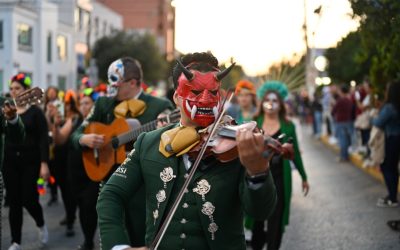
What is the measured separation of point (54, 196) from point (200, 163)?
8.88 meters

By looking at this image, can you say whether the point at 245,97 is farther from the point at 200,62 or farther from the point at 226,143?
the point at 226,143

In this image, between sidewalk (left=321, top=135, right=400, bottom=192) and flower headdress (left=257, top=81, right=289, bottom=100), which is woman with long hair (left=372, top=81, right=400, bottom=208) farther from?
flower headdress (left=257, top=81, right=289, bottom=100)

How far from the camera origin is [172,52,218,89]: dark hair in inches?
143

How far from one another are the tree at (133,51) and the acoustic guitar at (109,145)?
4860cm

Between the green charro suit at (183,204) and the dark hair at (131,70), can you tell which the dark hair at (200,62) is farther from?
the dark hair at (131,70)

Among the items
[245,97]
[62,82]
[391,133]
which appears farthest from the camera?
[62,82]

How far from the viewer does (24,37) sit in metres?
42.4

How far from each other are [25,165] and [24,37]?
3601 centimetres

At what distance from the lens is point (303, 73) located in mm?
6375

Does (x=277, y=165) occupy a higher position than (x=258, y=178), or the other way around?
(x=258, y=178)

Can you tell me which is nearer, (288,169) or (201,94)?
(201,94)

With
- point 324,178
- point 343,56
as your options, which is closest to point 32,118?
point 324,178

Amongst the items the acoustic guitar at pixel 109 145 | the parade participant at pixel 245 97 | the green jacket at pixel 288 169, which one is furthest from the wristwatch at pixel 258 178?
the parade participant at pixel 245 97

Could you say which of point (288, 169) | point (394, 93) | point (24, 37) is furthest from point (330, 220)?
point (24, 37)
